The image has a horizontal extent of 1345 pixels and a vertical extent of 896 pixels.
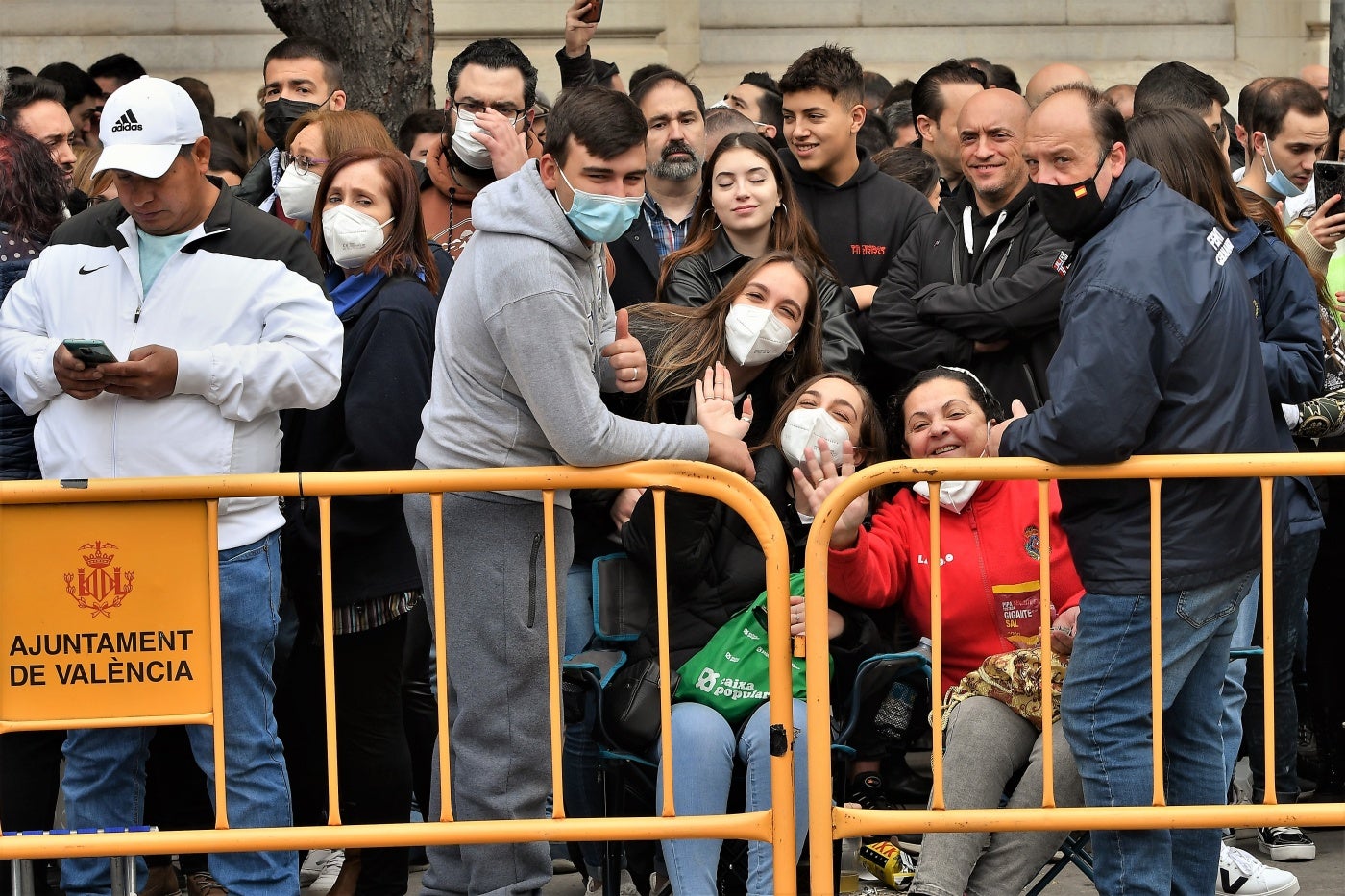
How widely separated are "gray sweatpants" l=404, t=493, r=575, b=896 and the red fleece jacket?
34.1 inches

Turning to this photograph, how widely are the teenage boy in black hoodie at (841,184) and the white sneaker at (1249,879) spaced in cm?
221

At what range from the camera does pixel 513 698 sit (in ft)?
14.6

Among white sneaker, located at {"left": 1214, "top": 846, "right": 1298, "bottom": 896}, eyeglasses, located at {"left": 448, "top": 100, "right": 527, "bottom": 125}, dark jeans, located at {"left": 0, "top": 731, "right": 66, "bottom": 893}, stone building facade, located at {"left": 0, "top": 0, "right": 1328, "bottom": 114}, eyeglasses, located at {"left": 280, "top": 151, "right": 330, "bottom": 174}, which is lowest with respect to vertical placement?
white sneaker, located at {"left": 1214, "top": 846, "right": 1298, "bottom": 896}

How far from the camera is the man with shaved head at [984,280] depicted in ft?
17.6

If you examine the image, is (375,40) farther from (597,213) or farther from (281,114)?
(597,213)

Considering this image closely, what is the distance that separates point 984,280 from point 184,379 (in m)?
2.53

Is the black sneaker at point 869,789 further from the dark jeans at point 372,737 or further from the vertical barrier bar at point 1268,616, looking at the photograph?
the dark jeans at point 372,737

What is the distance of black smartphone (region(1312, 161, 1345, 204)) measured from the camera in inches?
234

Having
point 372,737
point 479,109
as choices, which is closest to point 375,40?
point 479,109

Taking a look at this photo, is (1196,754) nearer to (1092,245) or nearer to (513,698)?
(1092,245)

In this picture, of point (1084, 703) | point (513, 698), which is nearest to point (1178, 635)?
point (1084, 703)

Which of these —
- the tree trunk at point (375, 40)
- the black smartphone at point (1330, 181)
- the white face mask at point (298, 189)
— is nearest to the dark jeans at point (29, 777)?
the white face mask at point (298, 189)

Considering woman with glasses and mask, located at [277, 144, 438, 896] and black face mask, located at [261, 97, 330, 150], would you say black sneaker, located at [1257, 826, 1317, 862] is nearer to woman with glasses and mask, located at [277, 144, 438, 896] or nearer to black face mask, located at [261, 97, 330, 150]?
woman with glasses and mask, located at [277, 144, 438, 896]

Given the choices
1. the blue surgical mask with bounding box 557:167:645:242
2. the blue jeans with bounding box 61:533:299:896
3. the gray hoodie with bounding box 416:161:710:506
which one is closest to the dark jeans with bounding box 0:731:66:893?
the blue jeans with bounding box 61:533:299:896
